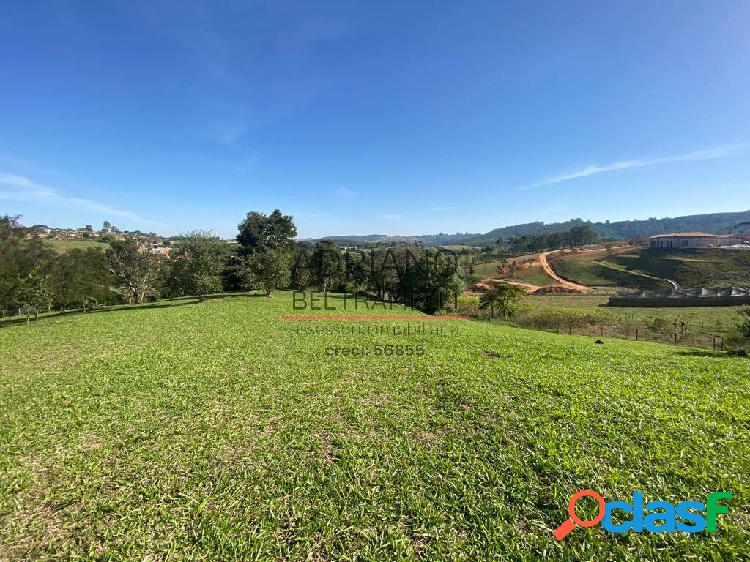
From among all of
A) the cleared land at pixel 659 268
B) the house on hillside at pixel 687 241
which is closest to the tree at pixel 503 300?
the cleared land at pixel 659 268

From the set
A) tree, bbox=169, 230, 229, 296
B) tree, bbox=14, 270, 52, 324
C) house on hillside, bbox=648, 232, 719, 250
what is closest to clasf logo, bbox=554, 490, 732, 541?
tree, bbox=169, 230, 229, 296

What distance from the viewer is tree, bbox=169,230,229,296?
24.8m

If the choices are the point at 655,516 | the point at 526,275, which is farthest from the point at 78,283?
the point at 526,275

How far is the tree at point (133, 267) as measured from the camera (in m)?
30.1

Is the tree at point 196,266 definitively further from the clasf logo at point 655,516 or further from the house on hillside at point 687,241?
the house on hillside at point 687,241

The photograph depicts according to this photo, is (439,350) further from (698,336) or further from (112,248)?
(112,248)

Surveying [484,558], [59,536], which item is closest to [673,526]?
[484,558]

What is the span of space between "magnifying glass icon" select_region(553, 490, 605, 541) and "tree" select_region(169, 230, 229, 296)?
85.9 ft

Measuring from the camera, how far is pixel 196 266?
25.2m

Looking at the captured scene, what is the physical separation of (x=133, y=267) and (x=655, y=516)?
125 feet

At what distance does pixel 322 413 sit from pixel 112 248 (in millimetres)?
35484

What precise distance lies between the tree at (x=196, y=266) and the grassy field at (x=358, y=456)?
15.3 metres

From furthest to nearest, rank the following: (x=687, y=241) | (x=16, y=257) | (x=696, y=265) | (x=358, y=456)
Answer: (x=687, y=241) → (x=696, y=265) → (x=16, y=257) → (x=358, y=456)

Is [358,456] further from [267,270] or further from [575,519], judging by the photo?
[267,270]
